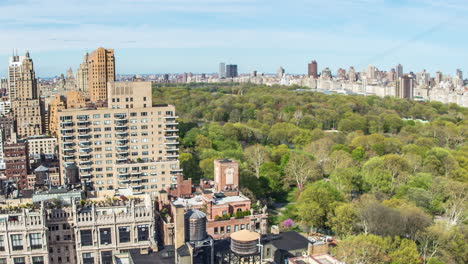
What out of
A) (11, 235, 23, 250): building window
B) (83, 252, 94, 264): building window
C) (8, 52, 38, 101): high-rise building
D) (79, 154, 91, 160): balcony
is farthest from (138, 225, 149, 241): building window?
(8, 52, 38, 101): high-rise building

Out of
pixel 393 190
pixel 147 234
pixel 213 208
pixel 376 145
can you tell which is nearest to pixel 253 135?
pixel 376 145

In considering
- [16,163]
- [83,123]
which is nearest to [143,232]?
[83,123]

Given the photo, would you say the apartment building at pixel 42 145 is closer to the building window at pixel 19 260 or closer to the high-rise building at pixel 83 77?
the high-rise building at pixel 83 77

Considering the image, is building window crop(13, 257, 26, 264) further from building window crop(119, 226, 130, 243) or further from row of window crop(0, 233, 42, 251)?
building window crop(119, 226, 130, 243)

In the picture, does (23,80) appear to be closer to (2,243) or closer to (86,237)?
(2,243)

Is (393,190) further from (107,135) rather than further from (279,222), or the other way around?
(107,135)

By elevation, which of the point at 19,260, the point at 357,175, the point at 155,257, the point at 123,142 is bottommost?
the point at 19,260

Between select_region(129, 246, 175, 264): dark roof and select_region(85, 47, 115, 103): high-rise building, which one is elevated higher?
select_region(85, 47, 115, 103): high-rise building
